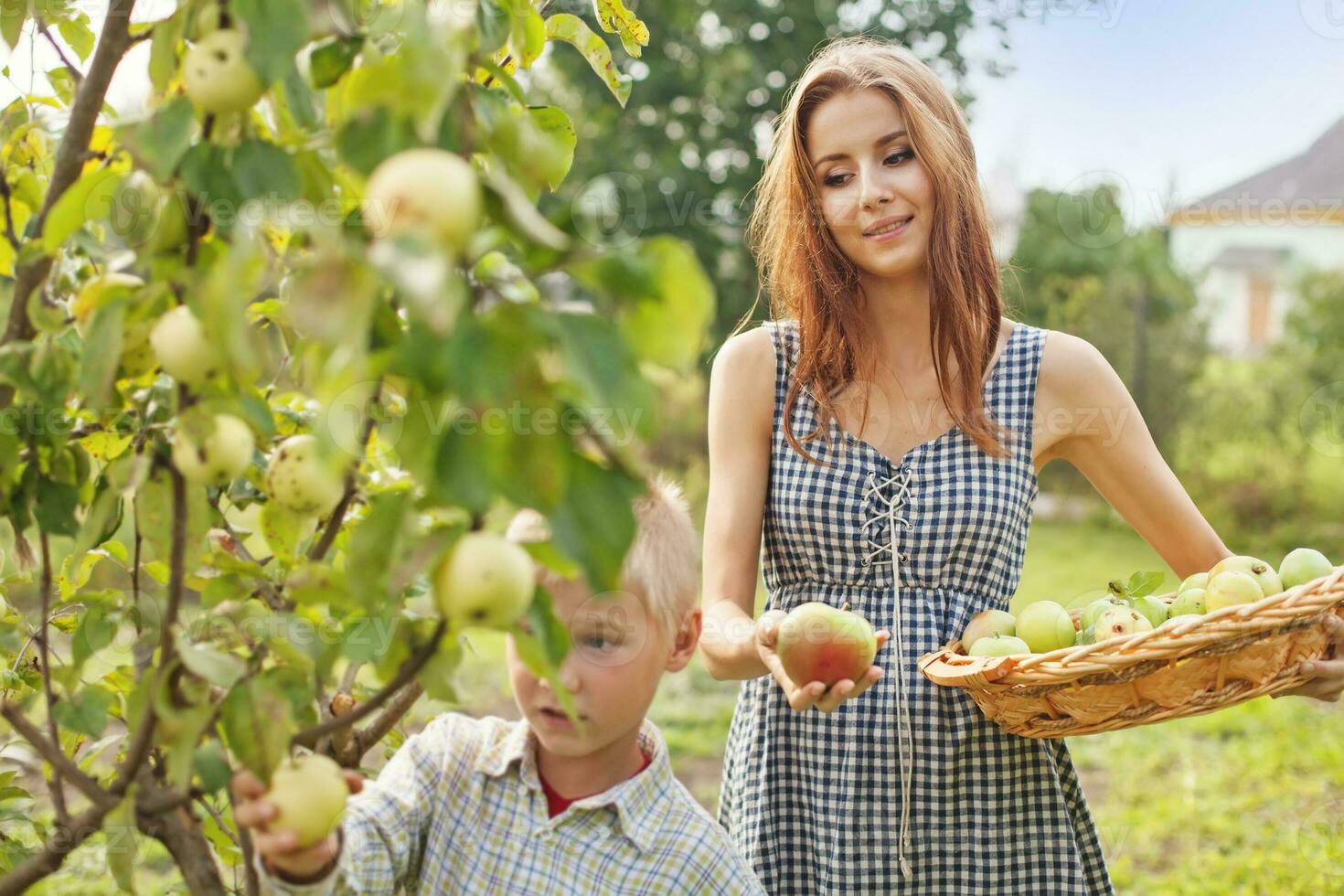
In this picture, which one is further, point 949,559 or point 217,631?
point 949,559

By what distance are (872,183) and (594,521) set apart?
110 cm

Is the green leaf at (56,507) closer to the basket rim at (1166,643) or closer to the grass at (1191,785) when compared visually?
the basket rim at (1166,643)

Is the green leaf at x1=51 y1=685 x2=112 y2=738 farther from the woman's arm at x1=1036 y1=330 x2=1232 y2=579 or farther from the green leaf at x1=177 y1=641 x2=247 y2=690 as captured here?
the woman's arm at x1=1036 y1=330 x2=1232 y2=579

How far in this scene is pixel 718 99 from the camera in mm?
5031

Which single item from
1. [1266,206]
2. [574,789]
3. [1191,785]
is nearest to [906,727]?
[574,789]

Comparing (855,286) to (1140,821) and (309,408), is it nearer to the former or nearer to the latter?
(309,408)

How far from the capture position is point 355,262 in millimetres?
601

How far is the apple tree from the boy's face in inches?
6.1

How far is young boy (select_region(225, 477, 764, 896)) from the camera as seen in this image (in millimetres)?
1157

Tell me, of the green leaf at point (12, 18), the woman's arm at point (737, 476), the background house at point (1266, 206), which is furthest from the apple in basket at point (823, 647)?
the background house at point (1266, 206)

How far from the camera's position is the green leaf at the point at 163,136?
0.71 m

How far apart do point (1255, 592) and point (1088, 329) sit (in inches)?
283

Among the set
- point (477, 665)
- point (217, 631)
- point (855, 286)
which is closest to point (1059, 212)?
point (477, 665)

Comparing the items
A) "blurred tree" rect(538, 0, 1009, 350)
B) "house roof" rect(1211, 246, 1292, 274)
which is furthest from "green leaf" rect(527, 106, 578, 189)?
"house roof" rect(1211, 246, 1292, 274)
